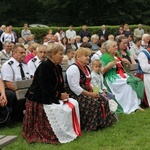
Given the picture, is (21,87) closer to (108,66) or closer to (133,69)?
(108,66)

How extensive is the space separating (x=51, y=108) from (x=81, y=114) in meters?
0.83

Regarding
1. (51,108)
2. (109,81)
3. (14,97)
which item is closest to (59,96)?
(51,108)

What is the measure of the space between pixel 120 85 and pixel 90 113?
1795 millimetres

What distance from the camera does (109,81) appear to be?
8.05m

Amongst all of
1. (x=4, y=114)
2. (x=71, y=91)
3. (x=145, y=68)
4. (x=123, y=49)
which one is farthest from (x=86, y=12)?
(x=4, y=114)

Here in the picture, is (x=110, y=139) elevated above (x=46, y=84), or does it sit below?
below

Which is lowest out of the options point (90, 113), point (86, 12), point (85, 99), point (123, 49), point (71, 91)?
point (90, 113)

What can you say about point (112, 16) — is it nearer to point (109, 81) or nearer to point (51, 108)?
point (109, 81)

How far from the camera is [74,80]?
638cm

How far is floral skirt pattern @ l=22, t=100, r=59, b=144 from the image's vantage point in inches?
227

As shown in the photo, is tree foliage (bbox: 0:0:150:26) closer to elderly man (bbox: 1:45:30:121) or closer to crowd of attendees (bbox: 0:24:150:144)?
crowd of attendees (bbox: 0:24:150:144)

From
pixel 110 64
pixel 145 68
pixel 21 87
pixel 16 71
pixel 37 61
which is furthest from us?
pixel 145 68

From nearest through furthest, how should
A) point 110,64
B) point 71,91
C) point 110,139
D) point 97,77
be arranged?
point 110,139
point 71,91
point 97,77
point 110,64

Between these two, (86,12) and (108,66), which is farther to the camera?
(86,12)
